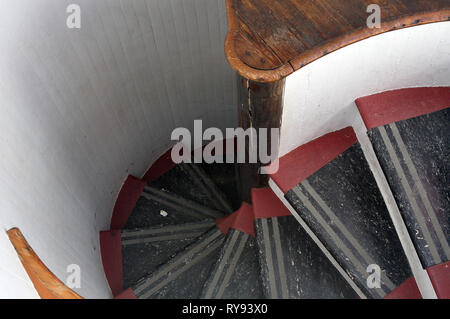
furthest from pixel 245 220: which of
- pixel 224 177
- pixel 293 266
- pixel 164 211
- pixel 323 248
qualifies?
pixel 224 177

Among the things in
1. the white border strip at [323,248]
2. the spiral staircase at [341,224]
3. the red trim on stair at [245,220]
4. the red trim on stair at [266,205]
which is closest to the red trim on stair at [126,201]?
the spiral staircase at [341,224]

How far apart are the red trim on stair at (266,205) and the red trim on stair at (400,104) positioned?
31.5 inches

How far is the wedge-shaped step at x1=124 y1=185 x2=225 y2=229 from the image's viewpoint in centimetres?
406

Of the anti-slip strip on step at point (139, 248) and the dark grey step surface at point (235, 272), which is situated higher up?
the anti-slip strip on step at point (139, 248)

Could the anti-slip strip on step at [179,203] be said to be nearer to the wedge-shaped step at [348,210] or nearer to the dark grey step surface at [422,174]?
the wedge-shaped step at [348,210]

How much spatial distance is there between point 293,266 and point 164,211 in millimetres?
1638

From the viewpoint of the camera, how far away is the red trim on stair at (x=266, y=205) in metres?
2.91

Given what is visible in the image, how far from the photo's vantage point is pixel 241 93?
7.35ft

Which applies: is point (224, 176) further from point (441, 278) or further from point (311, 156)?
point (441, 278)

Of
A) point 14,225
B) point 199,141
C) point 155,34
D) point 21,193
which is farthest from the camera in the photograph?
point 199,141

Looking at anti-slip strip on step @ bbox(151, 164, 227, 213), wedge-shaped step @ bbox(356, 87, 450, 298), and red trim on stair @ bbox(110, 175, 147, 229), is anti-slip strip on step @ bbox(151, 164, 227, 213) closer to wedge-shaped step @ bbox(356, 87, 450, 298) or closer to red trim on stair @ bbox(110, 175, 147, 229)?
red trim on stair @ bbox(110, 175, 147, 229)

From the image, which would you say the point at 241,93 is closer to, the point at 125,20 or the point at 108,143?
the point at 125,20

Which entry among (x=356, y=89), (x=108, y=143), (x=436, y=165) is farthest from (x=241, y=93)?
(x=108, y=143)

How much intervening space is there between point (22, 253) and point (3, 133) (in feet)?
1.90
